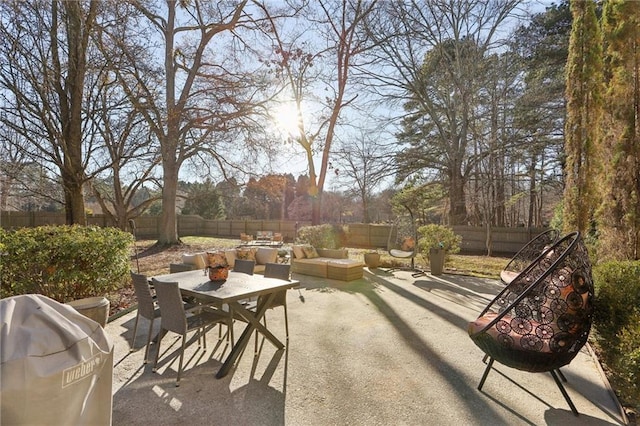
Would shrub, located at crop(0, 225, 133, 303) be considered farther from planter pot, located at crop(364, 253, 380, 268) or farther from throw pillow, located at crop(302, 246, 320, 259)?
planter pot, located at crop(364, 253, 380, 268)

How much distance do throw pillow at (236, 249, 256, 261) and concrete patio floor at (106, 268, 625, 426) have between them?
251 cm

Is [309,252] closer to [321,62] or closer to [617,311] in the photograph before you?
[617,311]

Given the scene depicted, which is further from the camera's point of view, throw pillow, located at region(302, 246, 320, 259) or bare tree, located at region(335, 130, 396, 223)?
bare tree, located at region(335, 130, 396, 223)

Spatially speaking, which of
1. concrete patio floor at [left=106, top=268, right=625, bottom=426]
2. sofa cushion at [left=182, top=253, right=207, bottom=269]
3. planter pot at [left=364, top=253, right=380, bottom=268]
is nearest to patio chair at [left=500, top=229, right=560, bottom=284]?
concrete patio floor at [left=106, top=268, right=625, bottom=426]

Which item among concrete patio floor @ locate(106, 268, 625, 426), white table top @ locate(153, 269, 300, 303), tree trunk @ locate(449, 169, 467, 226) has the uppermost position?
tree trunk @ locate(449, 169, 467, 226)

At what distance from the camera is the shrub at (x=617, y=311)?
2102 millimetres

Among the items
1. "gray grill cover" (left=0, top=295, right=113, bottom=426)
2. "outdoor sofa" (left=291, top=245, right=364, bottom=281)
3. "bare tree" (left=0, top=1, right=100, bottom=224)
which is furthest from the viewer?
"outdoor sofa" (left=291, top=245, right=364, bottom=281)

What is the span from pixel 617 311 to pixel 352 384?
80.3 inches

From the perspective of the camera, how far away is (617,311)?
238 cm

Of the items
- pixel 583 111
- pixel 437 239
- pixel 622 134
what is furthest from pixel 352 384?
pixel 437 239

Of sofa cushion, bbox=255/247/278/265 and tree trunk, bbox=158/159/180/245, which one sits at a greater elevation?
tree trunk, bbox=158/159/180/245

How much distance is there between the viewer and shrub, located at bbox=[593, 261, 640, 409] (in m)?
2.10

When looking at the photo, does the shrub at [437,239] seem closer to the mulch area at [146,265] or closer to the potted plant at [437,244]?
the potted plant at [437,244]

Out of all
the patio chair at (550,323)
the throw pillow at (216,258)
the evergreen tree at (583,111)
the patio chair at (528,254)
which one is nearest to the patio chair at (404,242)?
the patio chair at (528,254)
